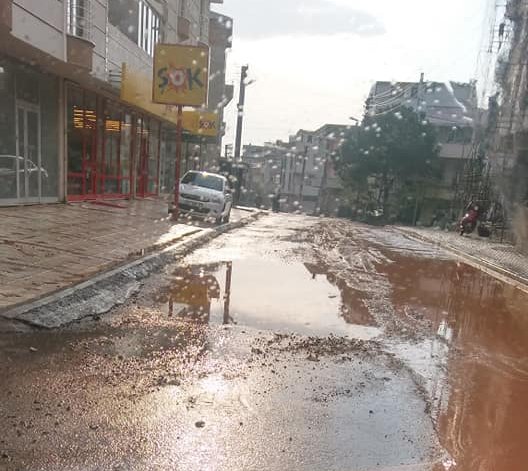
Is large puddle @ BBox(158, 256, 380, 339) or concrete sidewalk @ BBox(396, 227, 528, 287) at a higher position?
large puddle @ BBox(158, 256, 380, 339)

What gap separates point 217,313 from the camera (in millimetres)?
5836

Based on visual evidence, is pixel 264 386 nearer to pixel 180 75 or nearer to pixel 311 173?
pixel 180 75

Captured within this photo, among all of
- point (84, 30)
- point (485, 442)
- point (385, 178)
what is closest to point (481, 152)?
point (385, 178)

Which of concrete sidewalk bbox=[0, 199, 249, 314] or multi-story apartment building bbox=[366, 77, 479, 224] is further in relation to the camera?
Result: multi-story apartment building bbox=[366, 77, 479, 224]

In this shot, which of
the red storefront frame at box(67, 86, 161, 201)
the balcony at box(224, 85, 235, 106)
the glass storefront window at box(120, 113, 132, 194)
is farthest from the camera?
the balcony at box(224, 85, 235, 106)

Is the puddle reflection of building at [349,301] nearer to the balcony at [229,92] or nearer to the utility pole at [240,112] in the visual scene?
the utility pole at [240,112]

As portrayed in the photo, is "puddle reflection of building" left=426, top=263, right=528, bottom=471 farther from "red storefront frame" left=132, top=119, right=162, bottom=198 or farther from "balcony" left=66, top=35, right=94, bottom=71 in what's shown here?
"red storefront frame" left=132, top=119, right=162, bottom=198

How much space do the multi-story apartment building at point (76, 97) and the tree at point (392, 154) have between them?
17.6 metres

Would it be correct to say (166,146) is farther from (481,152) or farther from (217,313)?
(217,313)

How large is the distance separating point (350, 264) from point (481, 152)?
61.0 ft

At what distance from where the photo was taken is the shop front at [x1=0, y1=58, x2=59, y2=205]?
39.4 feet

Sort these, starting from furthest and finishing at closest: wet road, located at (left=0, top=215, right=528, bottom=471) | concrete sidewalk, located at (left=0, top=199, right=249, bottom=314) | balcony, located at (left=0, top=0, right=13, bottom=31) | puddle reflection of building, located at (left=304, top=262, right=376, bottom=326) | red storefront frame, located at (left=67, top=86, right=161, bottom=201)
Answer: red storefront frame, located at (left=67, top=86, right=161, bottom=201) < balcony, located at (left=0, top=0, right=13, bottom=31) < puddle reflection of building, located at (left=304, top=262, right=376, bottom=326) < concrete sidewalk, located at (left=0, top=199, right=249, bottom=314) < wet road, located at (left=0, top=215, right=528, bottom=471)

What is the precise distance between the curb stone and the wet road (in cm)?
22

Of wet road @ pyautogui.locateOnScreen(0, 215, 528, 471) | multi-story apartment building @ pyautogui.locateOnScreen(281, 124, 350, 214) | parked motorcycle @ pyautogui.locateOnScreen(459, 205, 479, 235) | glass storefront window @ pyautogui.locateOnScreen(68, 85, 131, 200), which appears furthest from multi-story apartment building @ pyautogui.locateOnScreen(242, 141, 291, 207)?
wet road @ pyautogui.locateOnScreen(0, 215, 528, 471)
